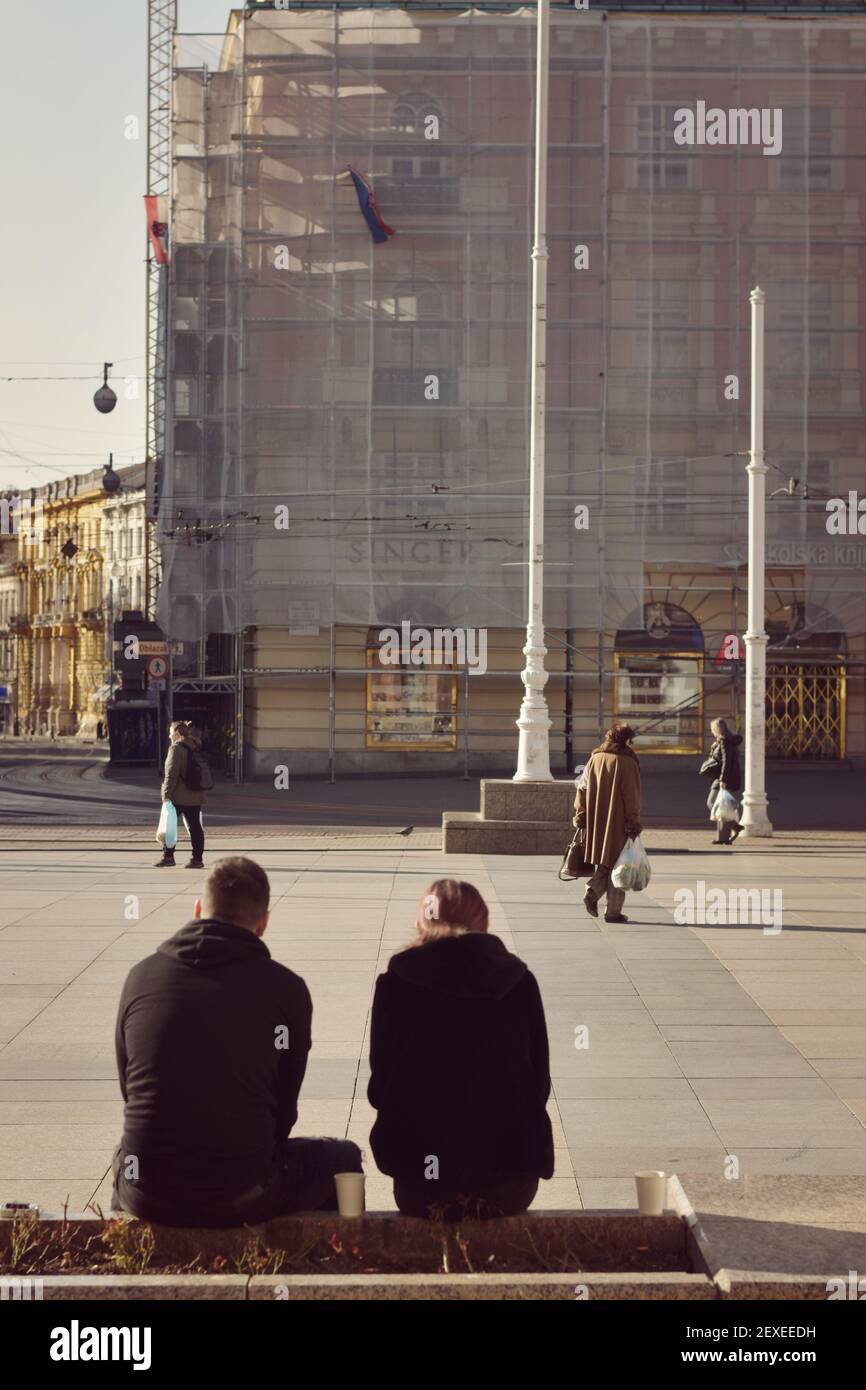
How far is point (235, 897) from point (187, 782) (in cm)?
1385

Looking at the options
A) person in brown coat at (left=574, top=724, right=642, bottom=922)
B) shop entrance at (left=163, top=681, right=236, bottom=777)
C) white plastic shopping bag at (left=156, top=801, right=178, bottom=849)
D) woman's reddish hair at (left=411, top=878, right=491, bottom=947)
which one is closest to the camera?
woman's reddish hair at (left=411, top=878, right=491, bottom=947)

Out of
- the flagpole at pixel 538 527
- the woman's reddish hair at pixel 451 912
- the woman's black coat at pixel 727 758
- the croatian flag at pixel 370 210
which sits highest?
the croatian flag at pixel 370 210

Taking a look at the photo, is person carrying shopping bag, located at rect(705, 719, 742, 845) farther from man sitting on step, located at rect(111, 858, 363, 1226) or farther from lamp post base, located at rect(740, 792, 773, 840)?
man sitting on step, located at rect(111, 858, 363, 1226)

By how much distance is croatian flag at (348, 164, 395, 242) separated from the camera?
35.2 metres

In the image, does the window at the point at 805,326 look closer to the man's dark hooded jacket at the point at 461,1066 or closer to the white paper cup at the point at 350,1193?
the man's dark hooded jacket at the point at 461,1066

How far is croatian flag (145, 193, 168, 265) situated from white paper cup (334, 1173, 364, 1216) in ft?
124

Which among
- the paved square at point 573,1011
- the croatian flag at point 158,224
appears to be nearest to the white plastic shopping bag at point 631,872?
the paved square at point 573,1011

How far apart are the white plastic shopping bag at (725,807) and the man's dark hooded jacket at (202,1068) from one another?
17.3m

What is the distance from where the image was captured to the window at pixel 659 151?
3556 centimetres

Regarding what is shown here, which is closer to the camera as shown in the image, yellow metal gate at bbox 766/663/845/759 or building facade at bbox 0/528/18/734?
yellow metal gate at bbox 766/663/845/759

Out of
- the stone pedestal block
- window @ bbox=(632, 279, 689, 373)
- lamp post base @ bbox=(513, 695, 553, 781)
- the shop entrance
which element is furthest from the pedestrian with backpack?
window @ bbox=(632, 279, 689, 373)

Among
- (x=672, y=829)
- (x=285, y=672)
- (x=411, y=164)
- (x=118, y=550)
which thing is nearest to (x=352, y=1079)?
(x=672, y=829)
